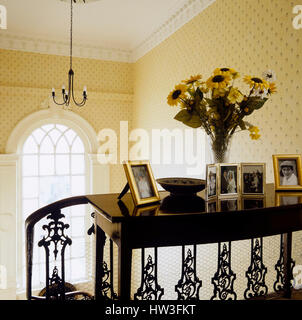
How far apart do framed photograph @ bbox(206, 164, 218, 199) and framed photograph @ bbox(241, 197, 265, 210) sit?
15 centimetres

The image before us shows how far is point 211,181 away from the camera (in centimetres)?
144

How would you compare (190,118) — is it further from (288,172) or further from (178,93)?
(288,172)

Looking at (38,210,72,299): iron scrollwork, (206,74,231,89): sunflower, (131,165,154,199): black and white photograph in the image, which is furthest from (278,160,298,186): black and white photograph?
(38,210,72,299): iron scrollwork

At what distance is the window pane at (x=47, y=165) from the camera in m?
5.42

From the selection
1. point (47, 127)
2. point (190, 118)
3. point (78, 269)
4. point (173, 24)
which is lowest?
point (78, 269)

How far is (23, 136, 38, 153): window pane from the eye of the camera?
5.29 m

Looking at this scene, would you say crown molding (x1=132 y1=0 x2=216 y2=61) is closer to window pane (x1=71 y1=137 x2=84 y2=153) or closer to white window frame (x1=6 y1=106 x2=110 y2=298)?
white window frame (x1=6 y1=106 x2=110 y2=298)

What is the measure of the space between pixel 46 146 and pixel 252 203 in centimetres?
471

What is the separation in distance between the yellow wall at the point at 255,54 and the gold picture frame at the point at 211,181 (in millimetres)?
1131

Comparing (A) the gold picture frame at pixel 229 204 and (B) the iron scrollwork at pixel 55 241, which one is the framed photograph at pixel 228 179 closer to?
(A) the gold picture frame at pixel 229 204

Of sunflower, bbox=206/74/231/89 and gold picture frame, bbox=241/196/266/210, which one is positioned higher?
sunflower, bbox=206/74/231/89

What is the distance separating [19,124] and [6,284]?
264 centimetres

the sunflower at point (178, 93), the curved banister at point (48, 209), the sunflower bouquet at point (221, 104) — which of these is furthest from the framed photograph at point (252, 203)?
the curved banister at point (48, 209)

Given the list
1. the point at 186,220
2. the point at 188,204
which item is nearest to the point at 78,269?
the point at 188,204
